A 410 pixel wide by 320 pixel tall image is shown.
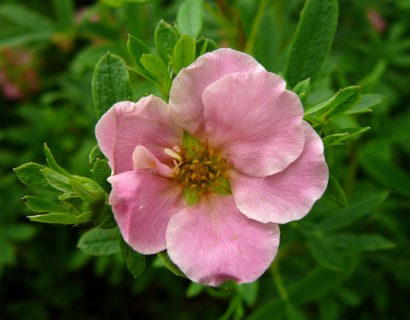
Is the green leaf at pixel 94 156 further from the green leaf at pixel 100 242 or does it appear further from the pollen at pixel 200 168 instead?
the green leaf at pixel 100 242

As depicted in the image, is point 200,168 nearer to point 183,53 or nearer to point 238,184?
point 238,184

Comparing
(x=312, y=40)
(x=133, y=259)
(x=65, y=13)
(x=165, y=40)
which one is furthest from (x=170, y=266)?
(x=65, y=13)

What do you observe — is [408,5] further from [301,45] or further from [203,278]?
[203,278]

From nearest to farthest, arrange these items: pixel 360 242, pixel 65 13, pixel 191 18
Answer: pixel 191 18, pixel 360 242, pixel 65 13

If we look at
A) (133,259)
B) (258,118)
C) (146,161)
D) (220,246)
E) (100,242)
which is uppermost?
(258,118)

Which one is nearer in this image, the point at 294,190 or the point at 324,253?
the point at 294,190

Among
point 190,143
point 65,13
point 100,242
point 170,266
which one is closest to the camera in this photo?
point 170,266

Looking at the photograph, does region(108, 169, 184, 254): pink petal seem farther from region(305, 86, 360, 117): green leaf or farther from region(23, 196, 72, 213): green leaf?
region(305, 86, 360, 117): green leaf
